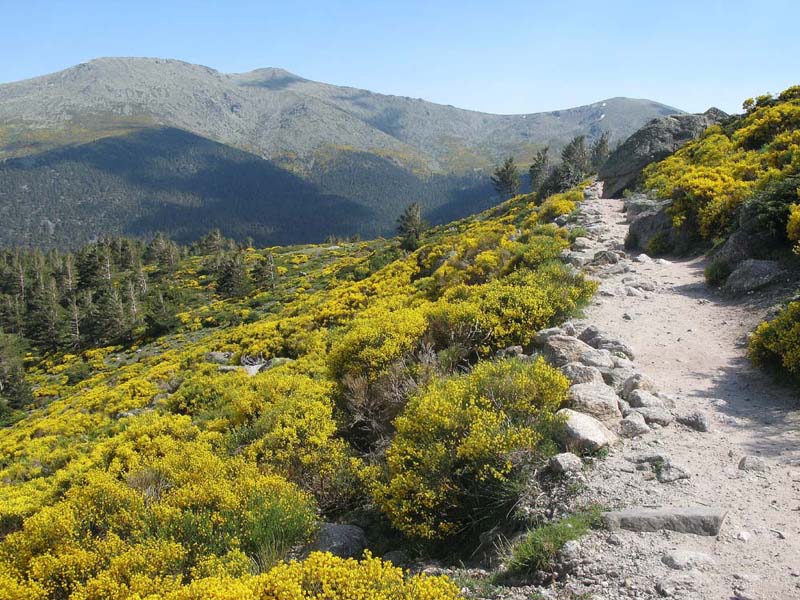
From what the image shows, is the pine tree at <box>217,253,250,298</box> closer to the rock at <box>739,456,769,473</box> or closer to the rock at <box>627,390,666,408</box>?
the rock at <box>627,390,666,408</box>

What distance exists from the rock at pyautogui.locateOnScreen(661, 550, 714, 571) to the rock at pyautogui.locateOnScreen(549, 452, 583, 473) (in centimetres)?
128

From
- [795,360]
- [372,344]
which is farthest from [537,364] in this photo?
[372,344]

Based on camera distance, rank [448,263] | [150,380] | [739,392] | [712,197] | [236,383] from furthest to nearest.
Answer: [150,380] → [448,263] → [236,383] → [712,197] → [739,392]

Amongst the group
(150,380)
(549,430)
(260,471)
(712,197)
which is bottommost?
(150,380)

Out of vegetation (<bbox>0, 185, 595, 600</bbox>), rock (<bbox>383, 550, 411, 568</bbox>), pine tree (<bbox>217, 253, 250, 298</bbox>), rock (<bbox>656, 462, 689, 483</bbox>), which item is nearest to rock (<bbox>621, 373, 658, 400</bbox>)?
vegetation (<bbox>0, 185, 595, 600</bbox>)

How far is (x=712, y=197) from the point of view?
1366 centimetres

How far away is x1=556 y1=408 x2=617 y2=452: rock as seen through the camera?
517 centimetres

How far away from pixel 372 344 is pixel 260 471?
3226 millimetres

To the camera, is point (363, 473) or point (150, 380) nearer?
point (363, 473)

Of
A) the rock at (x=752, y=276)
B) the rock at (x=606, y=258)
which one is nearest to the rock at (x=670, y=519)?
the rock at (x=752, y=276)

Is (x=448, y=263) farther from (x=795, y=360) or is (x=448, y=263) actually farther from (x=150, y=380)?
(x=150, y=380)

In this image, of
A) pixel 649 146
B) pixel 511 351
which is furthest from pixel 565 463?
pixel 649 146

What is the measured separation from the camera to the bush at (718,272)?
10.3 m

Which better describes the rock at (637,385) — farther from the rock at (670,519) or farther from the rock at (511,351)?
the rock at (670,519)
